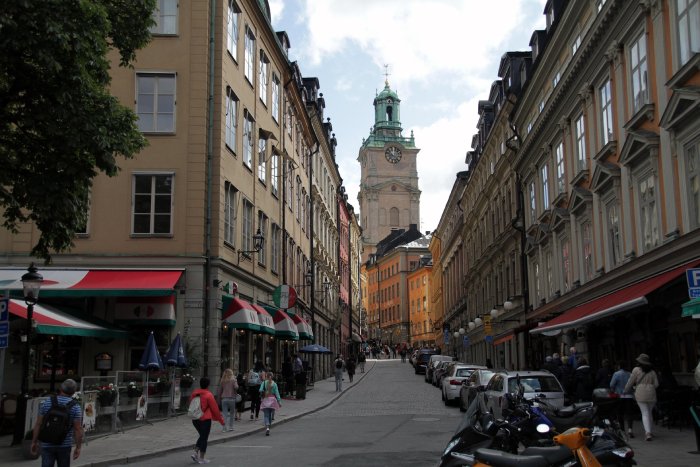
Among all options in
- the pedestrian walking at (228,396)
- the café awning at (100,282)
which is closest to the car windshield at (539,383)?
the pedestrian walking at (228,396)

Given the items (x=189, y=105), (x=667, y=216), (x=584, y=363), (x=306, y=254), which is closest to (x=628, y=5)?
(x=667, y=216)

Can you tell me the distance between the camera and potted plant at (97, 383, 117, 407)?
18.0m

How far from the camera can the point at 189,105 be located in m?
25.2

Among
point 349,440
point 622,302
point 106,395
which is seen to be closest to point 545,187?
point 622,302

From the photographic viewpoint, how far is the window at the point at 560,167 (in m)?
30.3

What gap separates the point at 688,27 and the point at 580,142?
10528mm

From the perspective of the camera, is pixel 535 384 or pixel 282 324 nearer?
pixel 535 384

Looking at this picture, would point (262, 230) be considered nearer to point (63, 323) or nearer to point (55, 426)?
point (63, 323)

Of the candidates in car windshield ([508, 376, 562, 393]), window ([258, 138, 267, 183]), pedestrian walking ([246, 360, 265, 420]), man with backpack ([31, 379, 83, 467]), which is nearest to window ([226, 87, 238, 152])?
window ([258, 138, 267, 183])

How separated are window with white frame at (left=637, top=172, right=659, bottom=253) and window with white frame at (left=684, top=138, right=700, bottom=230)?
2142 millimetres

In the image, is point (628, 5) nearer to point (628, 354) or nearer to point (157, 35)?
point (628, 354)

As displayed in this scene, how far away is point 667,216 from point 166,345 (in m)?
Result: 14.9

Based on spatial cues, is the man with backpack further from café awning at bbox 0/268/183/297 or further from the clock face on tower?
the clock face on tower

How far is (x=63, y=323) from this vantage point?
19453 millimetres
